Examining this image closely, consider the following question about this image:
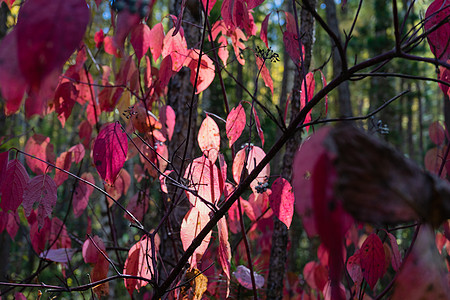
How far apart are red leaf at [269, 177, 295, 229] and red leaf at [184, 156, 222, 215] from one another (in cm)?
16

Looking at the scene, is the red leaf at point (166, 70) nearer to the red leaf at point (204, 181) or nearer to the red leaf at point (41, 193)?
the red leaf at point (204, 181)

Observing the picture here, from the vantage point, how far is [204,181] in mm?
1021

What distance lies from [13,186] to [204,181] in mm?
542

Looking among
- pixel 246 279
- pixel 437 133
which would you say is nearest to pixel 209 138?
pixel 246 279

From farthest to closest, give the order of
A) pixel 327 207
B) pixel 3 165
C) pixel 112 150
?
pixel 3 165 < pixel 112 150 < pixel 327 207

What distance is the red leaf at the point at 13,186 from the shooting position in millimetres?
1002

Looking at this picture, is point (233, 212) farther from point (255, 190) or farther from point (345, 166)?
point (345, 166)

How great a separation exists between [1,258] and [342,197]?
2.78m

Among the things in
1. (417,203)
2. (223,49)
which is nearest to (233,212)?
(223,49)

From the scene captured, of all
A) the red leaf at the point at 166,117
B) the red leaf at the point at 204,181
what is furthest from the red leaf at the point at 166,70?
the red leaf at the point at 204,181

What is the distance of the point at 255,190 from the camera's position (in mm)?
1139

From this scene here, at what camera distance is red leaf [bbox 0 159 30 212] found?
1.00m

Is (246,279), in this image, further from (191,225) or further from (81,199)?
(81,199)

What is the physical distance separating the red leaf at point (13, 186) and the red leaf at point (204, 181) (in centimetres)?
48
